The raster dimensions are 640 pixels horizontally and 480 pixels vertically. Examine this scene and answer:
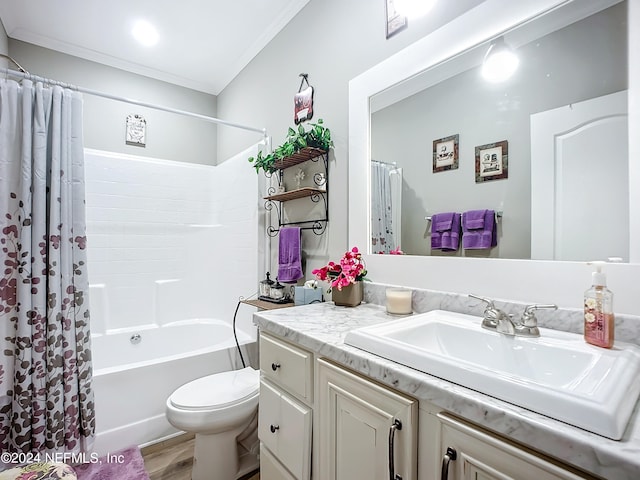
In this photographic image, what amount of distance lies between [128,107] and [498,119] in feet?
9.48

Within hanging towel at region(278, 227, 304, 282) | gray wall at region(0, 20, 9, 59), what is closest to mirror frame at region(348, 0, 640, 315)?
hanging towel at region(278, 227, 304, 282)

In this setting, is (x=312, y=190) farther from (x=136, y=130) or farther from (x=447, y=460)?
(x=136, y=130)

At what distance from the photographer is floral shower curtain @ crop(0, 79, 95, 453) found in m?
1.51

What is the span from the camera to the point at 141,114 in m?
2.80

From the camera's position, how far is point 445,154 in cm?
126

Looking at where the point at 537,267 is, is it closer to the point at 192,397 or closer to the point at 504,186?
the point at 504,186

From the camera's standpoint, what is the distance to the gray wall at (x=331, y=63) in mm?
1472

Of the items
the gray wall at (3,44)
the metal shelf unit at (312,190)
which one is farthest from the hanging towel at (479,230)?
the gray wall at (3,44)

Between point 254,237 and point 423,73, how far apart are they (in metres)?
1.57

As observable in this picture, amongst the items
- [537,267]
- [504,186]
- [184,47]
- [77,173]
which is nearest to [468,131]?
[504,186]

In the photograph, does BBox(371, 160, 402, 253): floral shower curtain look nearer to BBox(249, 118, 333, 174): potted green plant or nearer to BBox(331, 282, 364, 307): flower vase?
BBox(331, 282, 364, 307): flower vase

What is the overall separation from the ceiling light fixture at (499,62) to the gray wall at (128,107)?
2.68m

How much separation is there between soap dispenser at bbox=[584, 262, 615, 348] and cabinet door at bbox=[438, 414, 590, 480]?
434mm

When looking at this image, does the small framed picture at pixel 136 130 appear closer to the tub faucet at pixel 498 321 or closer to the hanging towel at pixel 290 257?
the hanging towel at pixel 290 257
